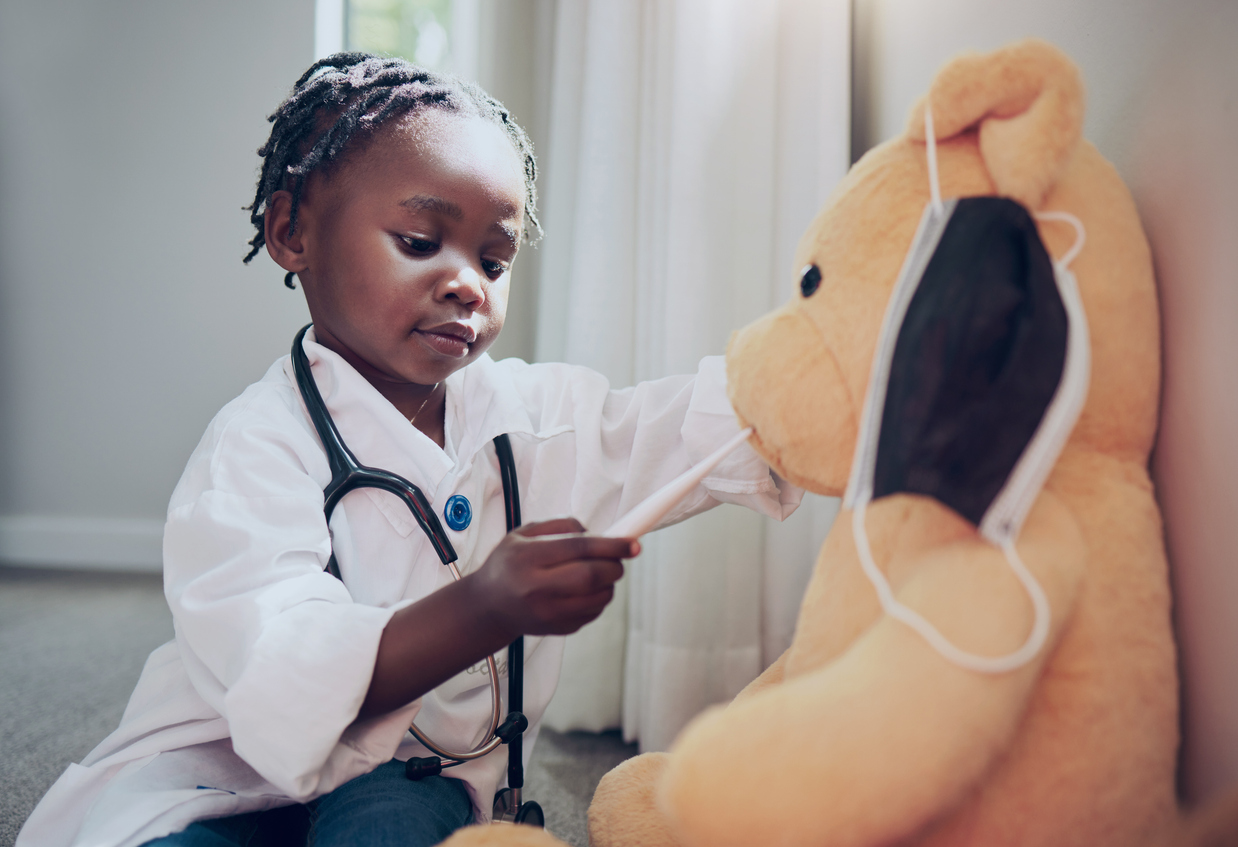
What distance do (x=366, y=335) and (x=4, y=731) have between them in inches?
33.8

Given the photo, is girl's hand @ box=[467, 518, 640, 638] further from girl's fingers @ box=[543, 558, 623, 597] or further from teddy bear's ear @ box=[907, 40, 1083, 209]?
teddy bear's ear @ box=[907, 40, 1083, 209]

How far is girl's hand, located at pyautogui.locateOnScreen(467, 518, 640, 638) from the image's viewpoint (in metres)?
0.42

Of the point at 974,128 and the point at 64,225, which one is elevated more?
the point at 974,128

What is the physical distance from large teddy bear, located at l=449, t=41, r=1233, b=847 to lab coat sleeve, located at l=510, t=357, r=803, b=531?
0.70 feet

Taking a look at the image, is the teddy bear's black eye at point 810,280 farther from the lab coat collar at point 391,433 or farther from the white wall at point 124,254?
the white wall at point 124,254

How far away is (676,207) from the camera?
2.98 ft

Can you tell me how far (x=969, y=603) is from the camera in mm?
304

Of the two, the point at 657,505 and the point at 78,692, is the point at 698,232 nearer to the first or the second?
the point at 657,505

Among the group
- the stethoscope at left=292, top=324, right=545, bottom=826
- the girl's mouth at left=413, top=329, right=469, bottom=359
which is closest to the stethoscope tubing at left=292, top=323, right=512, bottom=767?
the stethoscope at left=292, top=324, right=545, bottom=826

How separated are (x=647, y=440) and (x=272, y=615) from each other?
357 millimetres

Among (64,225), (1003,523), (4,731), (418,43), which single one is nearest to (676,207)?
(1003,523)

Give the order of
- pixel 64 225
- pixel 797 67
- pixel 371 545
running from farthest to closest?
pixel 64 225
pixel 797 67
pixel 371 545

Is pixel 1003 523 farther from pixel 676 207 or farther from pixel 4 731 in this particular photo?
pixel 4 731

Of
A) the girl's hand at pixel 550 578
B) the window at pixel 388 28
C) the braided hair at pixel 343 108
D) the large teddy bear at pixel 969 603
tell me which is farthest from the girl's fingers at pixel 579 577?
the window at pixel 388 28
